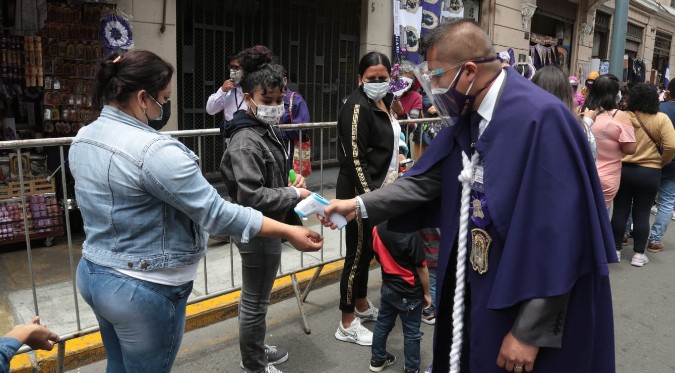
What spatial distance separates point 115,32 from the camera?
580 cm

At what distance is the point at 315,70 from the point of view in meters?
8.66

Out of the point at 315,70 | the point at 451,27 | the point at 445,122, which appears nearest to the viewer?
the point at 451,27

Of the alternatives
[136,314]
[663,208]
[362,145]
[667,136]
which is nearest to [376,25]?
[667,136]

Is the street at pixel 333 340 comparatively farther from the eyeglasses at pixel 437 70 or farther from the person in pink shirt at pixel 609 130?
the eyeglasses at pixel 437 70

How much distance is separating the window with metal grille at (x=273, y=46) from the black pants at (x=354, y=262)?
2930mm

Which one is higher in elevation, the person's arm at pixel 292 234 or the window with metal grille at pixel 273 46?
the window with metal grille at pixel 273 46

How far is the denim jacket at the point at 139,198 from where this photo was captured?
6.50ft

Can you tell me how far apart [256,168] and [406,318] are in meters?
1.35

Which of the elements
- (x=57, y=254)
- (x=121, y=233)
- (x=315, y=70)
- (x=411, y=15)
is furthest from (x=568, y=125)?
(x=411, y=15)

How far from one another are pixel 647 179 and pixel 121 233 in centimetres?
580

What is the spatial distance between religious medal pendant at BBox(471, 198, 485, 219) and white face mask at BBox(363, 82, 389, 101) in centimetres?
195

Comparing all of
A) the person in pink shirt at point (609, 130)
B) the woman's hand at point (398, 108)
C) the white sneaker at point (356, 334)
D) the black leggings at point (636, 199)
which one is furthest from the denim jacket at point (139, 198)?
the black leggings at point (636, 199)

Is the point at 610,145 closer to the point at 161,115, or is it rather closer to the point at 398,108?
the point at 398,108

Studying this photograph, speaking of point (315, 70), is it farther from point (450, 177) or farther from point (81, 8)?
point (450, 177)
